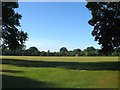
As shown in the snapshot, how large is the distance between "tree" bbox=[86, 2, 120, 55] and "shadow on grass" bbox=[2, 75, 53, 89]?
1840 cm

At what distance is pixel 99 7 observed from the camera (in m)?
36.5

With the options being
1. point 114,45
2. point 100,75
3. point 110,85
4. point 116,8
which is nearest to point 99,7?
point 116,8

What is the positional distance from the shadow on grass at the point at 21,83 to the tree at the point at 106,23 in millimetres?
18402

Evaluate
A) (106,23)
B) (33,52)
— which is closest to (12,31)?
(106,23)

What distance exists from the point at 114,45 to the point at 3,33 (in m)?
19.1

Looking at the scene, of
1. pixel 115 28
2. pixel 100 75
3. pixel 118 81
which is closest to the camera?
pixel 118 81

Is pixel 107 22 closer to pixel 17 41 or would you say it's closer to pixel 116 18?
pixel 116 18

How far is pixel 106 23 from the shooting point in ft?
119

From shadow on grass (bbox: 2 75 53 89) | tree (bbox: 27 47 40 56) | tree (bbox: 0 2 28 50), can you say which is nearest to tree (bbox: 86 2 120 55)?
tree (bbox: 0 2 28 50)

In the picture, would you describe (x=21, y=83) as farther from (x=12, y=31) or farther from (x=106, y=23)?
(x=12, y=31)

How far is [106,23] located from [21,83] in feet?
66.9

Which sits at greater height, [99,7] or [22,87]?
[99,7]

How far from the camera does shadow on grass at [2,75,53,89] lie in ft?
55.2

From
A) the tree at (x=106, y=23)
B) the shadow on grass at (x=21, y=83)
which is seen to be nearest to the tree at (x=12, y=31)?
the tree at (x=106, y=23)
